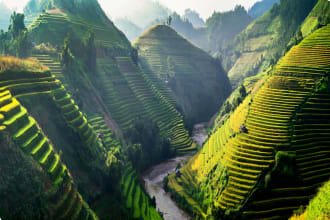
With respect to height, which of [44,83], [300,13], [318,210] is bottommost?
[318,210]

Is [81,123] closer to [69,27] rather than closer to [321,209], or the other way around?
[321,209]

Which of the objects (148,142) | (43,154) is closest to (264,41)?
(148,142)

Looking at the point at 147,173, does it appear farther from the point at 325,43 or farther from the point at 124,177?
the point at 325,43

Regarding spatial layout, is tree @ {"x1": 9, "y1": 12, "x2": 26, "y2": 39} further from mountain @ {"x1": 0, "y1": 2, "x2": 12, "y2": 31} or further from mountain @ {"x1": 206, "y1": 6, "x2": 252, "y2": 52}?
mountain @ {"x1": 206, "y1": 6, "x2": 252, "y2": 52}

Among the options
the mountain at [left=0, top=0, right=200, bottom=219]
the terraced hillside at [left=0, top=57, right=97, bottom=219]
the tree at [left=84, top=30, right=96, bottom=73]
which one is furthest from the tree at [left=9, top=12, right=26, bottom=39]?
the terraced hillside at [left=0, top=57, right=97, bottom=219]

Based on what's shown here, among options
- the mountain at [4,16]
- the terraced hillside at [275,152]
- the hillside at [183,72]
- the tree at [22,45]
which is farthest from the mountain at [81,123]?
the mountain at [4,16]

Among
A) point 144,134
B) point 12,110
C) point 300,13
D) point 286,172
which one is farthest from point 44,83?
point 300,13
